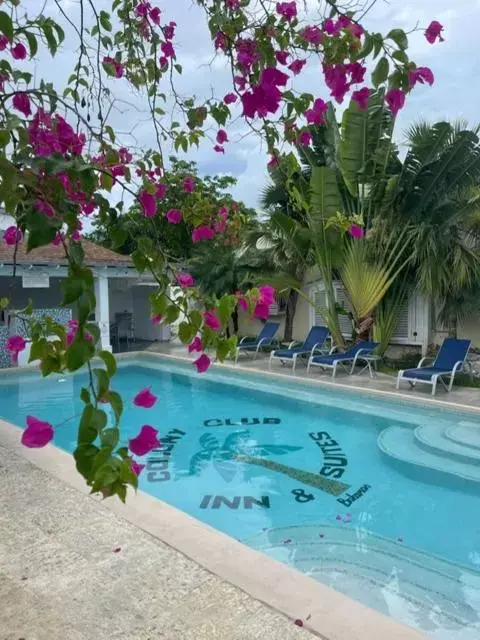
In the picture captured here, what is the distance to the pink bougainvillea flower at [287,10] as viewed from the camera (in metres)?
2.79

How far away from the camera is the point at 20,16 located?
3.01 metres

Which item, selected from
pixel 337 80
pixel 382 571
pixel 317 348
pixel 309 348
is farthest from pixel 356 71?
pixel 317 348

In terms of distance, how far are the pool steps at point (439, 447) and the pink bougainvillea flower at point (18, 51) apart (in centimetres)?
729

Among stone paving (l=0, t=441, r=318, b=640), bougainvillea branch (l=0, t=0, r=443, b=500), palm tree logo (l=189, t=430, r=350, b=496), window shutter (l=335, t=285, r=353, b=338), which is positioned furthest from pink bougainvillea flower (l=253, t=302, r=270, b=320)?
window shutter (l=335, t=285, r=353, b=338)

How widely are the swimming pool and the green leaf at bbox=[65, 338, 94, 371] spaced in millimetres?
4209

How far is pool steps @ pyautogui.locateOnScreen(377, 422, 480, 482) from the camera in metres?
7.95

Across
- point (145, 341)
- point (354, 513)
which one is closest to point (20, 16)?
point (354, 513)

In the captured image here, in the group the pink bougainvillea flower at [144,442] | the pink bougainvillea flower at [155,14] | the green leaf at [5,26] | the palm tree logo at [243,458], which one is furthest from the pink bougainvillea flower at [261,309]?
the palm tree logo at [243,458]

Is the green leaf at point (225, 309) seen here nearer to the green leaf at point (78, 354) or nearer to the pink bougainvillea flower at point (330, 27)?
the green leaf at point (78, 354)

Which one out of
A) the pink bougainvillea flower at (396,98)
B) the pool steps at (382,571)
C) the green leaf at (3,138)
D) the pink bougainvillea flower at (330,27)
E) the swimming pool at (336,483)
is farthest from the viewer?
the swimming pool at (336,483)

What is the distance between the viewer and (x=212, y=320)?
71.2 inches

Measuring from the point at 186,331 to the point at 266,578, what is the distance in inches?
103

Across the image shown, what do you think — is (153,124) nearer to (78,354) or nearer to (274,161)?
(274,161)

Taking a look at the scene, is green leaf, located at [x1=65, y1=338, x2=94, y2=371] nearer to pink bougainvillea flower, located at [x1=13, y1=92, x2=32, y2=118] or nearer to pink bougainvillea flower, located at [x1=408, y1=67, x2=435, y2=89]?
pink bougainvillea flower, located at [x1=408, y1=67, x2=435, y2=89]
